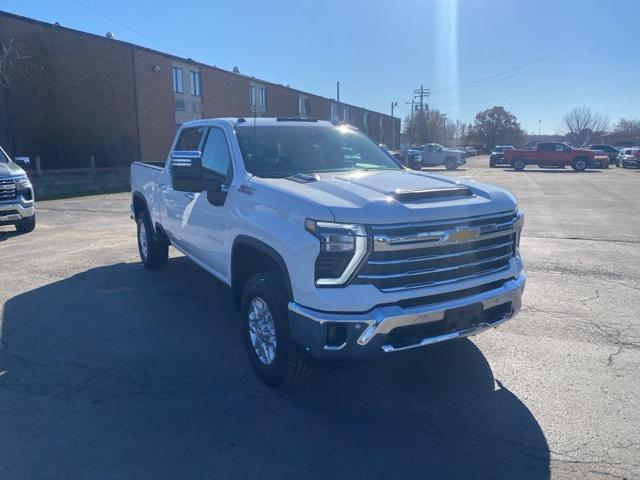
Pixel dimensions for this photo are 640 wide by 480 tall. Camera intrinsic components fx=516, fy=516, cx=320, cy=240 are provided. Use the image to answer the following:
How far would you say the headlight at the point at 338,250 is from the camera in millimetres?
3215

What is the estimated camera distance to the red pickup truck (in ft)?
112

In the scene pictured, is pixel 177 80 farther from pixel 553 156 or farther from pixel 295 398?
pixel 295 398

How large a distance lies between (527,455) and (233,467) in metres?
1.75

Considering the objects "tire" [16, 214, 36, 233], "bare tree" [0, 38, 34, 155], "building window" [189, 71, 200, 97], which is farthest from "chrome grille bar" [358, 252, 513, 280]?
"building window" [189, 71, 200, 97]

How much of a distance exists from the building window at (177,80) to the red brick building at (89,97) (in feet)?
0.21

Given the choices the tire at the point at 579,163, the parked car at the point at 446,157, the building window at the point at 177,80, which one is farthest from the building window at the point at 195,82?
the tire at the point at 579,163

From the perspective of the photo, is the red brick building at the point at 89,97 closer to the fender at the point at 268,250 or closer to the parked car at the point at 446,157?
the parked car at the point at 446,157

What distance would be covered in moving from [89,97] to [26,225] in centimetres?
1867

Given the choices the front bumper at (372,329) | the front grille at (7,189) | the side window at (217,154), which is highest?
the side window at (217,154)

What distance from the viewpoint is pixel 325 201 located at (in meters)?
3.38

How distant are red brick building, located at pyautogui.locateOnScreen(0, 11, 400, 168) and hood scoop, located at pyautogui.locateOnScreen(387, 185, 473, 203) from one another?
21.3m

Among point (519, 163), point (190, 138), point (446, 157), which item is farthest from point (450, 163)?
point (190, 138)

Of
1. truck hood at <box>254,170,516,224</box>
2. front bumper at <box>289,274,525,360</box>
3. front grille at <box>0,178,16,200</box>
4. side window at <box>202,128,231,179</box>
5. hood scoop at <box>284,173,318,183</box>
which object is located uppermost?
side window at <box>202,128,231,179</box>

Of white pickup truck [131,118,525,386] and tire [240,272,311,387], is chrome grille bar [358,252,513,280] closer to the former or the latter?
white pickup truck [131,118,525,386]
